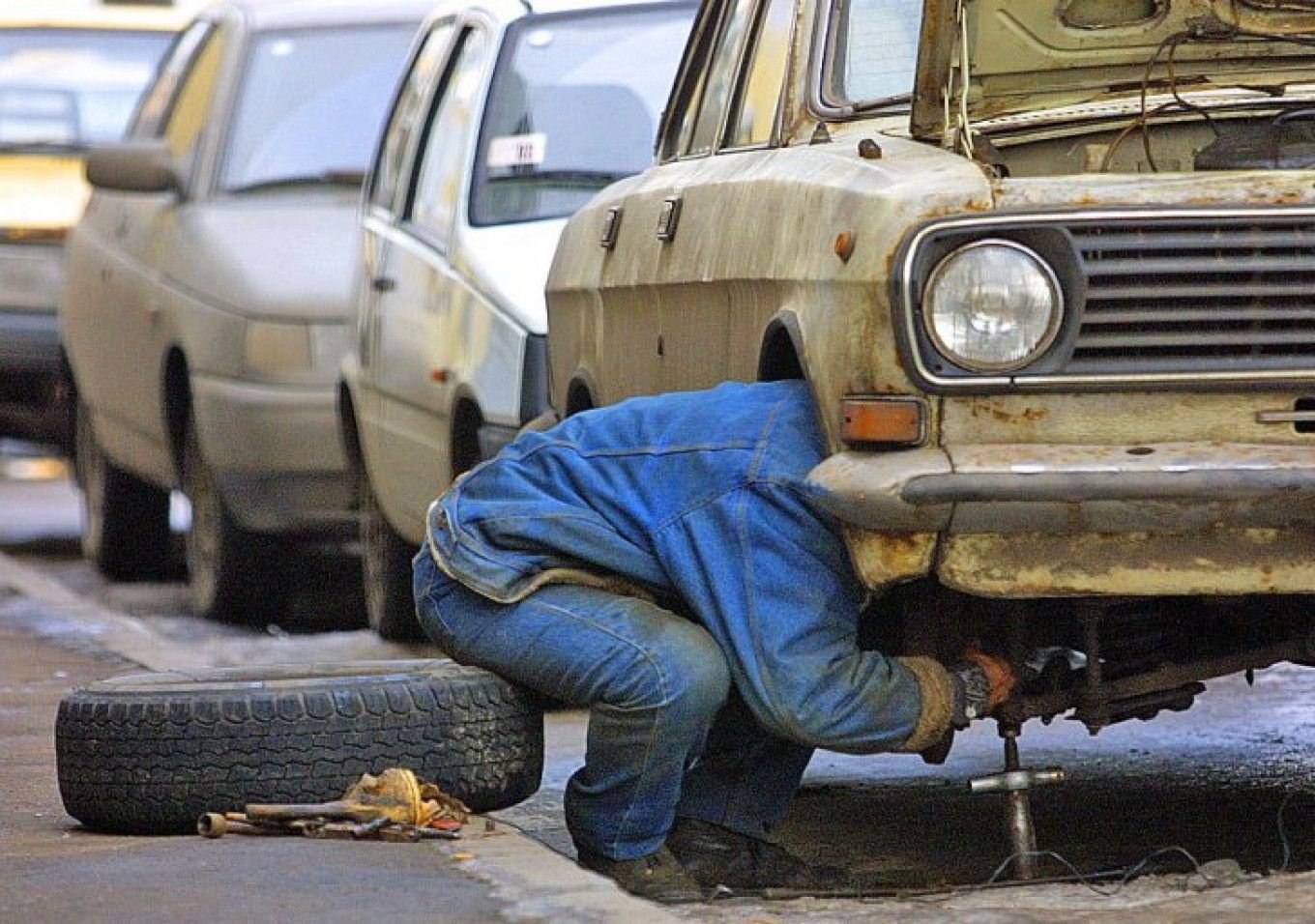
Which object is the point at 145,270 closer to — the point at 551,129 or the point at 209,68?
the point at 209,68

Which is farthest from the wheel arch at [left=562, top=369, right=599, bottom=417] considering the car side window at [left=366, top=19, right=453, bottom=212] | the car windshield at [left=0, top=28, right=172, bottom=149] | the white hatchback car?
the car windshield at [left=0, top=28, right=172, bottom=149]

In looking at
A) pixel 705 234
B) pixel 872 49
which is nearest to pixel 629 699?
pixel 705 234

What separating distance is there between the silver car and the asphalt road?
1.54 metres

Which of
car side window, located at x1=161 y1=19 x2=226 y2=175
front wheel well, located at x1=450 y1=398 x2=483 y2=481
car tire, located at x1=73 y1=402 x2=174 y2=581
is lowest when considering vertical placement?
car tire, located at x1=73 y1=402 x2=174 y2=581

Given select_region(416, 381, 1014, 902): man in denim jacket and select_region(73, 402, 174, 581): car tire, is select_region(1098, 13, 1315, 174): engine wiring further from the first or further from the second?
select_region(73, 402, 174, 581): car tire

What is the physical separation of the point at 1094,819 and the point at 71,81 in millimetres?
9522

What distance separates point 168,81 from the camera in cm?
1144

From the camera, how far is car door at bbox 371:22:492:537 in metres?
8.05

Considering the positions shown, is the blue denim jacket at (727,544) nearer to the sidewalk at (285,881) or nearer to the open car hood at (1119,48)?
the sidewalk at (285,881)

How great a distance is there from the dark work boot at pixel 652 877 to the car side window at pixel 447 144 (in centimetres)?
338

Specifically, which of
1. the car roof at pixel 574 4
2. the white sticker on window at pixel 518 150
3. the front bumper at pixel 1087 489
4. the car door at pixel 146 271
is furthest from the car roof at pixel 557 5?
the front bumper at pixel 1087 489

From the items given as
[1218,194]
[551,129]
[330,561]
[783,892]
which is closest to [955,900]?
[783,892]

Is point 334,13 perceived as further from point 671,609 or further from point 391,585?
point 671,609

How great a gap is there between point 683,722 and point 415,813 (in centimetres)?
50
